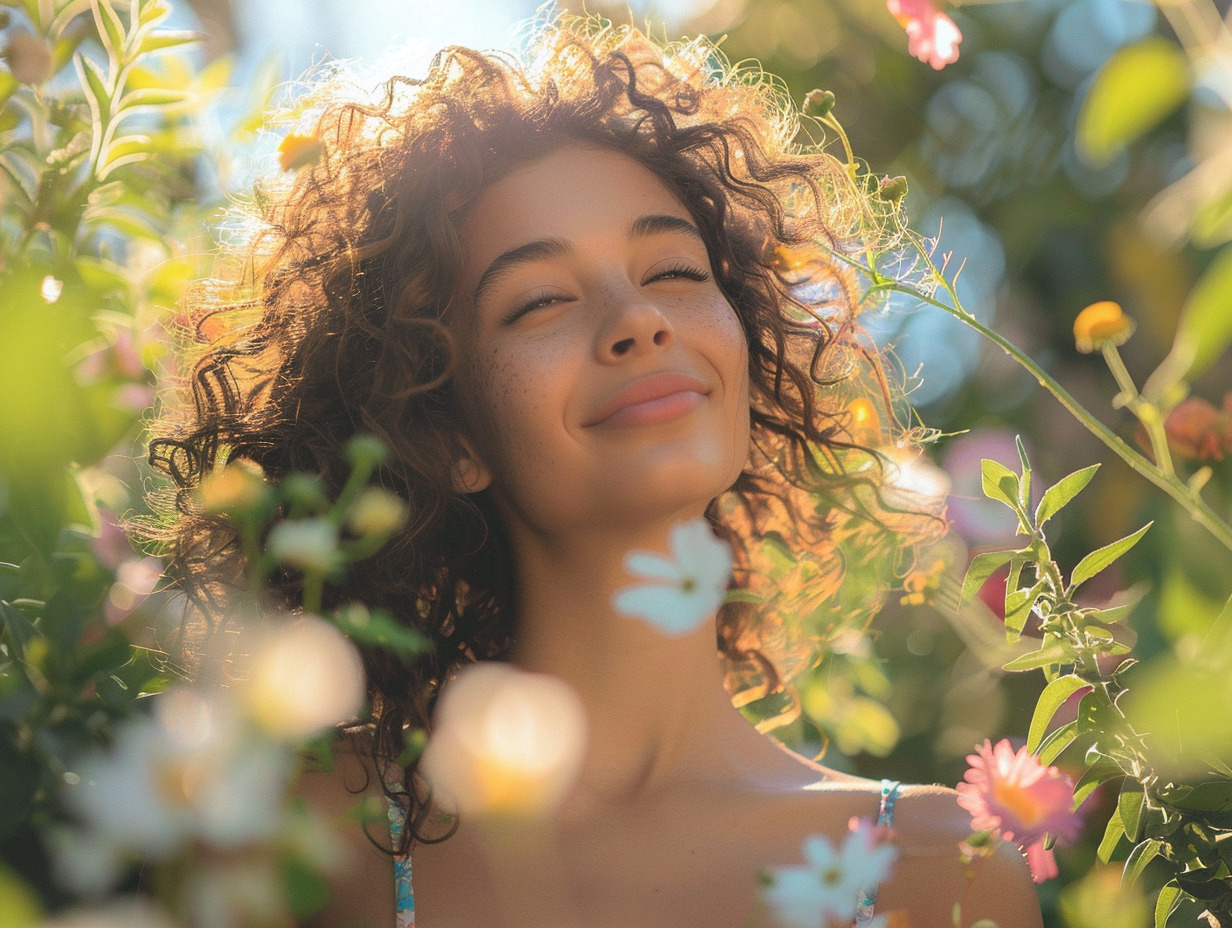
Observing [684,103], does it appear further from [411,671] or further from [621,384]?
[411,671]

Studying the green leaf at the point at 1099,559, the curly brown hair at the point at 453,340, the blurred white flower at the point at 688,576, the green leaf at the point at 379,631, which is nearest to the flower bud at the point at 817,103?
the curly brown hair at the point at 453,340

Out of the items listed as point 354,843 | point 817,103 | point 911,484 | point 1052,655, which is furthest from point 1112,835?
point 911,484

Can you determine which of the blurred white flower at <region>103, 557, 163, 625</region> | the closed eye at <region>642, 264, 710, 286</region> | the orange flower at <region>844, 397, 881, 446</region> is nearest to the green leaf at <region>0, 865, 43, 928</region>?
the blurred white flower at <region>103, 557, 163, 625</region>

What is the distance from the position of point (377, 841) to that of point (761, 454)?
776 millimetres

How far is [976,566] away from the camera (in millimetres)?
883

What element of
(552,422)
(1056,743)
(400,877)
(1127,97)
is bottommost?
(400,877)

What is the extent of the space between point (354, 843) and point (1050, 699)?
2.53 feet

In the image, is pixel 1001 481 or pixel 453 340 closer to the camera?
pixel 1001 481

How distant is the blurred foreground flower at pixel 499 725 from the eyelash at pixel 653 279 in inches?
17.0

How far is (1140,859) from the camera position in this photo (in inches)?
32.2

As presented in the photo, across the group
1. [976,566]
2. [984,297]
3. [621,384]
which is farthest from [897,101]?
[976,566]

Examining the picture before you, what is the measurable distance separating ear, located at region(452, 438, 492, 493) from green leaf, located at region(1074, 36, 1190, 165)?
981 millimetres

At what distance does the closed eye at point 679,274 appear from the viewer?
131 cm

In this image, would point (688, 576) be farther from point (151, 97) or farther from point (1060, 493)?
point (151, 97)
